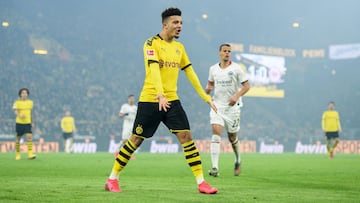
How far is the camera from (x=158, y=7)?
177 ft

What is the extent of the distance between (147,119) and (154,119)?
95mm

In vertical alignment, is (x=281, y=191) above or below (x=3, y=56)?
below

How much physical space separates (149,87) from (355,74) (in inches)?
2055

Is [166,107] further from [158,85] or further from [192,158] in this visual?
[192,158]

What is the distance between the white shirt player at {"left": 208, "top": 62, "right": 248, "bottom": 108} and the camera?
474 inches

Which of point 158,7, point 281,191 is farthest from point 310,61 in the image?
point 281,191

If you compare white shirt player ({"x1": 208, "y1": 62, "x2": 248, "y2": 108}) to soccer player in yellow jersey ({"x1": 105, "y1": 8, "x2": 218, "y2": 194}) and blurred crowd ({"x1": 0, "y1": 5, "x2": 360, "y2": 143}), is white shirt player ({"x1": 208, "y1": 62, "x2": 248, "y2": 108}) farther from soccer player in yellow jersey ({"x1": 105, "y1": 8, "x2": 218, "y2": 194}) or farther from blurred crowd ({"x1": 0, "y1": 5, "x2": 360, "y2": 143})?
blurred crowd ({"x1": 0, "y1": 5, "x2": 360, "y2": 143})

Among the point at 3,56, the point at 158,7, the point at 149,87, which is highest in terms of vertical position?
the point at 158,7

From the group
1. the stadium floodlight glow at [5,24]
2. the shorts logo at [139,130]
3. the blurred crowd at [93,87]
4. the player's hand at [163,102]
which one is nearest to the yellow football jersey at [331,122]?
the blurred crowd at [93,87]

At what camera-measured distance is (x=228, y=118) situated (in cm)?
1198

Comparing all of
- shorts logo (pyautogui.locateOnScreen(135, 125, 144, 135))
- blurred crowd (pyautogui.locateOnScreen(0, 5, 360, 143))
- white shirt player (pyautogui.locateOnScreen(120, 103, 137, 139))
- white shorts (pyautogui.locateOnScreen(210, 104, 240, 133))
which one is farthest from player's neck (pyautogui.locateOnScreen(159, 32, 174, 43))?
blurred crowd (pyautogui.locateOnScreen(0, 5, 360, 143))

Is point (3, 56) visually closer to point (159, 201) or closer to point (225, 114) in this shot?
point (225, 114)

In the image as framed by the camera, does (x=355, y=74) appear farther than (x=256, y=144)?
Yes

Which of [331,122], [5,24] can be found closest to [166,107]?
[331,122]
